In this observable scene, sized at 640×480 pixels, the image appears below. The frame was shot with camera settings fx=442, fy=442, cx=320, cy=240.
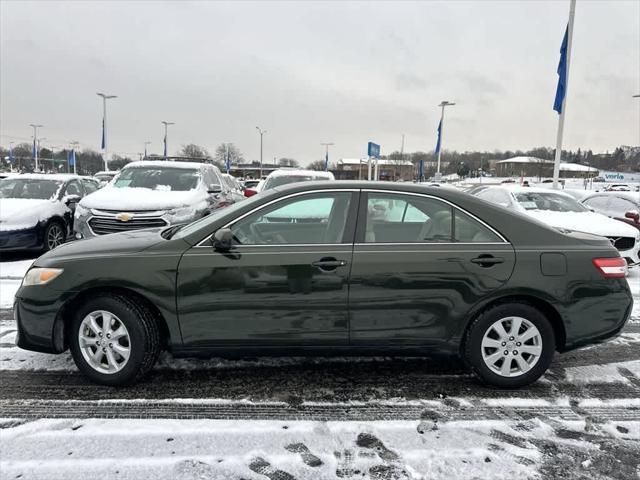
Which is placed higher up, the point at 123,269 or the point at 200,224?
the point at 200,224

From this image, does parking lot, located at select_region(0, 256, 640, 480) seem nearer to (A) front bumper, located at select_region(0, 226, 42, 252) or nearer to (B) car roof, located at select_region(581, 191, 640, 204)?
(A) front bumper, located at select_region(0, 226, 42, 252)

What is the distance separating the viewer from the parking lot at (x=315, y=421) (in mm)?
2574

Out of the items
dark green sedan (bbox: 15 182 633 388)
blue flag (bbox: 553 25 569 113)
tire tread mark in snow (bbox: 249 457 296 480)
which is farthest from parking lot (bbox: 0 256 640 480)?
blue flag (bbox: 553 25 569 113)

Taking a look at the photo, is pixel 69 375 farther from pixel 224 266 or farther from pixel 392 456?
pixel 392 456

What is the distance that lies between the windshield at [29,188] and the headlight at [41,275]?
7094 millimetres

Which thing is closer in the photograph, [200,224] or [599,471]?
[599,471]

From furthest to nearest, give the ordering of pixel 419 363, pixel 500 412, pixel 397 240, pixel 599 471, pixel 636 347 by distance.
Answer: pixel 636 347 < pixel 419 363 < pixel 397 240 < pixel 500 412 < pixel 599 471

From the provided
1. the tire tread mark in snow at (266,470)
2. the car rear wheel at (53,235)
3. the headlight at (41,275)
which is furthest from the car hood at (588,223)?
the car rear wheel at (53,235)

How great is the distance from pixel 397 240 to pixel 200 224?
62.6 inches

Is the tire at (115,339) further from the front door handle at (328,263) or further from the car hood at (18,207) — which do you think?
the car hood at (18,207)

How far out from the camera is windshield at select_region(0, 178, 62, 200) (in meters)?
9.57

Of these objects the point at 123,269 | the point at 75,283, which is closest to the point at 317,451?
the point at 123,269

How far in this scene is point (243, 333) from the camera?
3312 millimetres

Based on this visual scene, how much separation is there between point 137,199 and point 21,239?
2.68 meters
